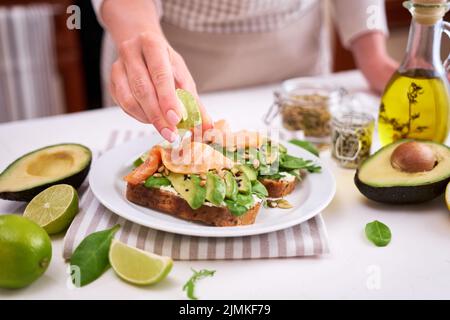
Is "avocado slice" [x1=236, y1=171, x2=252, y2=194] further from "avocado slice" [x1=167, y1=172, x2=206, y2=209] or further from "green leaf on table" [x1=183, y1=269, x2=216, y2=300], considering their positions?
"green leaf on table" [x1=183, y1=269, x2=216, y2=300]

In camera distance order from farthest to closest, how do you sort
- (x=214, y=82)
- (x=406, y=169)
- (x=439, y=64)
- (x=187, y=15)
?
1. (x=214, y=82)
2. (x=187, y=15)
3. (x=439, y=64)
4. (x=406, y=169)

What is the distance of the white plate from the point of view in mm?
972

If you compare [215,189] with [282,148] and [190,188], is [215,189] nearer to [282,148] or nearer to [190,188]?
[190,188]

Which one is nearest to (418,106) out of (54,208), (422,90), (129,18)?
(422,90)

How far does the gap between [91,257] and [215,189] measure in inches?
10.0

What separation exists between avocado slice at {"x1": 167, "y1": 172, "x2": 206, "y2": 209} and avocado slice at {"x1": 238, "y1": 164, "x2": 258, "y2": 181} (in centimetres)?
10

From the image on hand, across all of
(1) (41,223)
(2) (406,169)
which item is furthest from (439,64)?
(1) (41,223)

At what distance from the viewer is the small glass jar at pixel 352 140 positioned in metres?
1.37

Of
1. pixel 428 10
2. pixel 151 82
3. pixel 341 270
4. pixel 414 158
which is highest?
pixel 428 10

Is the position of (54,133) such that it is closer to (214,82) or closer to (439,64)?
(214,82)

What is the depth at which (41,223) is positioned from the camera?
103 cm

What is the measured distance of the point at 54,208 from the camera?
3.46ft

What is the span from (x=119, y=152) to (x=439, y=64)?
788 mm

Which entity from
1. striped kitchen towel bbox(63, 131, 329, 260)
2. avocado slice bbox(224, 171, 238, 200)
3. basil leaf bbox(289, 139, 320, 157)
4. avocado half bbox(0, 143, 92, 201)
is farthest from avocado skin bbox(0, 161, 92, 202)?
basil leaf bbox(289, 139, 320, 157)
